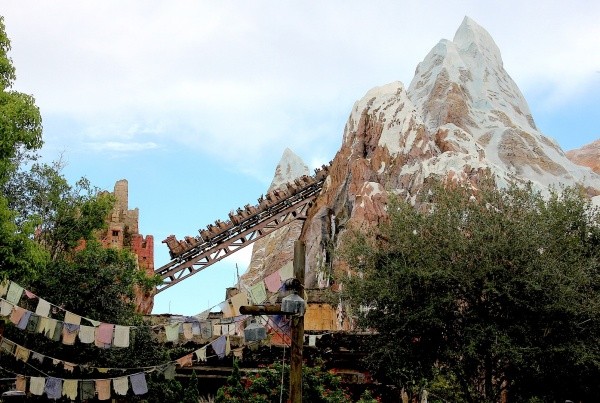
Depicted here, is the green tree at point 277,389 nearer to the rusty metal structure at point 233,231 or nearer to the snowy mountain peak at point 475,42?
the rusty metal structure at point 233,231

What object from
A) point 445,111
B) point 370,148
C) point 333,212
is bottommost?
point 333,212

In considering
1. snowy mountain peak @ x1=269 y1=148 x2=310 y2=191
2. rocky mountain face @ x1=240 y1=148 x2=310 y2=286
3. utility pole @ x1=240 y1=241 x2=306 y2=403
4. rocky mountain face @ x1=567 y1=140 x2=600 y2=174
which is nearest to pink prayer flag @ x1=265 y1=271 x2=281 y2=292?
utility pole @ x1=240 y1=241 x2=306 y2=403

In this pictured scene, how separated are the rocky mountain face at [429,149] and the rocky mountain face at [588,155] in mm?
7140

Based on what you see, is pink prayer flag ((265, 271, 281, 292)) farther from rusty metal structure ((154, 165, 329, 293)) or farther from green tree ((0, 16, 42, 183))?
rusty metal structure ((154, 165, 329, 293))

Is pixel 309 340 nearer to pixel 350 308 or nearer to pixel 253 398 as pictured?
pixel 350 308

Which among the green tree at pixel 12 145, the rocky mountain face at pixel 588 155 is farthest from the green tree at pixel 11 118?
the rocky mountain face at pixel 588 155

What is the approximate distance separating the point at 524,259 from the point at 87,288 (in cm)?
1063

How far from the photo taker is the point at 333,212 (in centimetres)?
2992

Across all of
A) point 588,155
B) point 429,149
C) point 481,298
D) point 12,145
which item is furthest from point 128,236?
point 588,155

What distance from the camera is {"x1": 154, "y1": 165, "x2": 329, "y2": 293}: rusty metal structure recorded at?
28.7 m

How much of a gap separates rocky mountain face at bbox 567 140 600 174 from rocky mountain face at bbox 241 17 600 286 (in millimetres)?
7140

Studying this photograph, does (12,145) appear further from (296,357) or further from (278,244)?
(278,244)

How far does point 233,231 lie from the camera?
29.8 metres

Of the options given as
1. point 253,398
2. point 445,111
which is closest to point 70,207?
point 253,398
